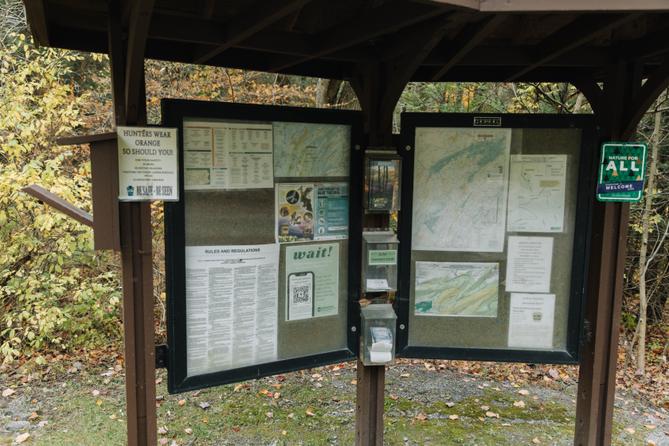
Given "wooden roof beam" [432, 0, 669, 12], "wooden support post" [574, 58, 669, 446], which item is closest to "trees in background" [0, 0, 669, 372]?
"wooden support post" [574, 58, 669, 446]

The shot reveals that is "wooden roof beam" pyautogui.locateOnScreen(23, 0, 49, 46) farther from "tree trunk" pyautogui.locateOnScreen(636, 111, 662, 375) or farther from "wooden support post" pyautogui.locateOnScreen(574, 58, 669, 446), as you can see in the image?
"tree trunk" pyautogui.locateOnScreen(636, 111, 662, 375)

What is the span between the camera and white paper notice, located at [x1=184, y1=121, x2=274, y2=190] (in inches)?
90.7

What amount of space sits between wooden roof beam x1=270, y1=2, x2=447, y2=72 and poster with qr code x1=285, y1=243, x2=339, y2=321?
1.02m

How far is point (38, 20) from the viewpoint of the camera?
6.23 ft

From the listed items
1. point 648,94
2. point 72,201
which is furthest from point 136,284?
point 72,201

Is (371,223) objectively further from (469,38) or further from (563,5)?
(563,5)

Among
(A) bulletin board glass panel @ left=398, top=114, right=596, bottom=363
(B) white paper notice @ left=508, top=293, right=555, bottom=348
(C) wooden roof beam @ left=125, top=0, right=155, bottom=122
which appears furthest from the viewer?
(B) white paper notice @ left=508, top=293, right=555, bottom=348

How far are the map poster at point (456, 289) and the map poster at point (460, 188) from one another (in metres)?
0.13

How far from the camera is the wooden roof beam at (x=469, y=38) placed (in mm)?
1840

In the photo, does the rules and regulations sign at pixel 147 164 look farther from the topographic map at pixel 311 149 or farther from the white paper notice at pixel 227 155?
the topographic map at pixel 311 149

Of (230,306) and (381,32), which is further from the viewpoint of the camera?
(230,306)

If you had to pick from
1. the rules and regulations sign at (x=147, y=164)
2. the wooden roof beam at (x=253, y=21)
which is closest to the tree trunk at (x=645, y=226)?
the wooden roof beam at (x=253, y=21)

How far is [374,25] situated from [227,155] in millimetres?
928

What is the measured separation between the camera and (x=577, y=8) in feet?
5.13
